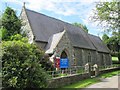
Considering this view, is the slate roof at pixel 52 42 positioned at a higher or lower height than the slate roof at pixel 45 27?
lower

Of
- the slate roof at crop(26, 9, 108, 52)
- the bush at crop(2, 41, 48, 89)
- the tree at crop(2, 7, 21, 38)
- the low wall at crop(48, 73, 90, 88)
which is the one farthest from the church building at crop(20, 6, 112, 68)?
the bush at crop(2, 41, 48, 89)

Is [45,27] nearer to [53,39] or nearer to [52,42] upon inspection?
[53,39]

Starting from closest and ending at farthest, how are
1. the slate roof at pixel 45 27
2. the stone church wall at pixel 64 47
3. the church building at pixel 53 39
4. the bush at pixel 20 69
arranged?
1. the bush at pixel 20 69
2. the stone church wall at pixel 64 47
3. the church building at pixel 53 39
4. the slate roof at pixel 45 27

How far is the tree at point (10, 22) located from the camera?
82.3 feet

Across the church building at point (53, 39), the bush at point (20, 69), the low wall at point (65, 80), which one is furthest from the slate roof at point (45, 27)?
the bush at point (20, 69)

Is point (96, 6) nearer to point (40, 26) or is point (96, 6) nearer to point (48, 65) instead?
point (40, 26)

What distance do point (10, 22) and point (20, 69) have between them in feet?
46.9

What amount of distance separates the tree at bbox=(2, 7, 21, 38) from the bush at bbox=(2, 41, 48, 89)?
12.1 metres

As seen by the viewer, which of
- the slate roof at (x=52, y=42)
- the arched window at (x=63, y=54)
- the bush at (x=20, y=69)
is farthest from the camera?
the arched window at (x=63, y=54)

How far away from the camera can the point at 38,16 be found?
109 ft

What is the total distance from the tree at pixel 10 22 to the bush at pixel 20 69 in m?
12.1

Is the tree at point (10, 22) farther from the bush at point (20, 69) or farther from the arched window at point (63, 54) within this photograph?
the bush at point (20, 69)

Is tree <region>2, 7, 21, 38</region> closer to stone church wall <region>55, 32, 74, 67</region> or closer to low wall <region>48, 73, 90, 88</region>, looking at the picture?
stone church wall <region>55, 32, 74, 67</region>

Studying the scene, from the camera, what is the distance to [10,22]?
25422 millimetres
